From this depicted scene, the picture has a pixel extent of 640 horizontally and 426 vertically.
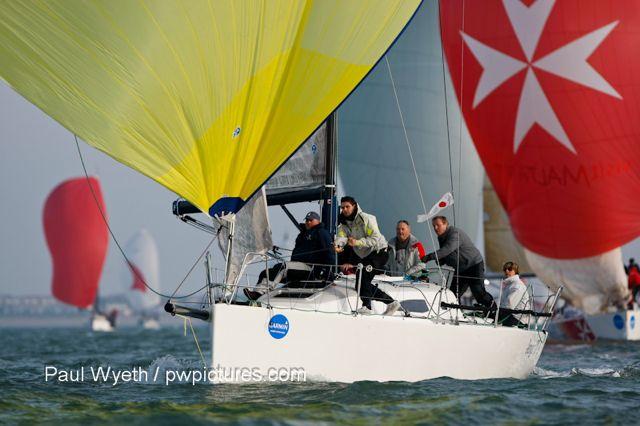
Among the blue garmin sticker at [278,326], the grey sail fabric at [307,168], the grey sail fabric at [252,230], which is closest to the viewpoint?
the blue garmin sticker at [278,326]

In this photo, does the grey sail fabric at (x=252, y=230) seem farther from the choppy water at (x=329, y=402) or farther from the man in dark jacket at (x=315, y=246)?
the choppy water at (x=329, y=402)

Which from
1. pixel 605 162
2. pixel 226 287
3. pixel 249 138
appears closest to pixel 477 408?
pixel 226 287

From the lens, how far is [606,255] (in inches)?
810

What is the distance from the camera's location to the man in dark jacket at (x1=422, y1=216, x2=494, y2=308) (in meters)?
10.4

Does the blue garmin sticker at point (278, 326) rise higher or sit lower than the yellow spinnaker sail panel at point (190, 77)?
lower

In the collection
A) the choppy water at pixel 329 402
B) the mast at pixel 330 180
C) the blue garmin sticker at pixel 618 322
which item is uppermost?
the mast at pixel 330 180

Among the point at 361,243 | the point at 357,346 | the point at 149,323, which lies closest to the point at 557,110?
the point at 361,243

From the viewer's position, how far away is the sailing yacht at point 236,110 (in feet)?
25.7

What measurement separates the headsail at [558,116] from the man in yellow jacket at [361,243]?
9.27 m

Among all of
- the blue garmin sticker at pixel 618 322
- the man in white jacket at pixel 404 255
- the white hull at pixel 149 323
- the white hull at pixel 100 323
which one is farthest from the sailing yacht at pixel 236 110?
the white hull at pixel 149 323

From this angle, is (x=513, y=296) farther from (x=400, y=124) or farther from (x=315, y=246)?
(x=400, y=124)

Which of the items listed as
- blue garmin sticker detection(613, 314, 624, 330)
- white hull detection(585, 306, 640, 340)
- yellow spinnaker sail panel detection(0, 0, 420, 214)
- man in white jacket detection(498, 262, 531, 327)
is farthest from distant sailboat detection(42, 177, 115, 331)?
yellow spinnaker sail panel detection(0, 0, 420, 214)

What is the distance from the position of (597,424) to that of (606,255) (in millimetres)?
14113

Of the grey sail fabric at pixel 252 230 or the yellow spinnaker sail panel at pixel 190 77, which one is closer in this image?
the yellow spinnaker sail panel at pixel 190 77
